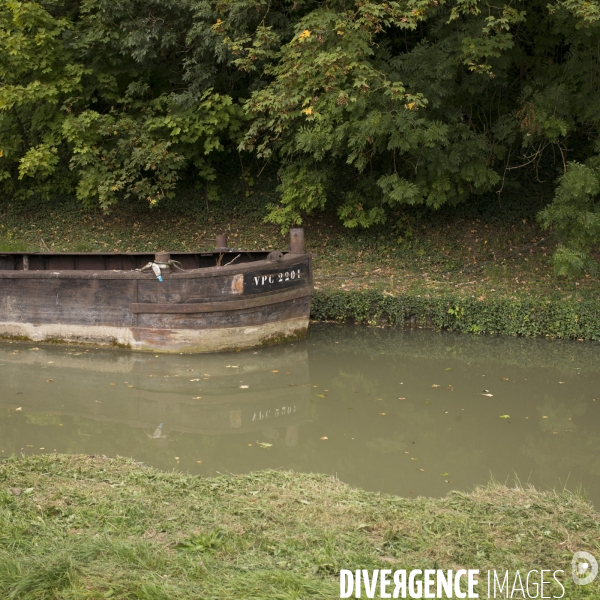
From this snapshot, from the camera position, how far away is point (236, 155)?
20.3 meters

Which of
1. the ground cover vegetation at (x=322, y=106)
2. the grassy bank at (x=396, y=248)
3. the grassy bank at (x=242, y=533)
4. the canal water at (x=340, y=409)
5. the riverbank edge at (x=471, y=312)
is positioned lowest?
the canal water at (x=340, y=409)

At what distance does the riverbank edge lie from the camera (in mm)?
12828

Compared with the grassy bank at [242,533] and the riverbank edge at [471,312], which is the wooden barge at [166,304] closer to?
the riverbank edge at [471,312]

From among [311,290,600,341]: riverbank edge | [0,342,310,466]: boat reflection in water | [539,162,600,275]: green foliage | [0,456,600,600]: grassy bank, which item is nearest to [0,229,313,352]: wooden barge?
[0,342,310,466]: boat reflection in water

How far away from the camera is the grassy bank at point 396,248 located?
1327 centimetres

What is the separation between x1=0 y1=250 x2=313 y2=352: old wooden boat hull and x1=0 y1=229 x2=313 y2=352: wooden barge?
15 millimetres

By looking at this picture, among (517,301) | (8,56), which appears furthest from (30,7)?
(517,301)

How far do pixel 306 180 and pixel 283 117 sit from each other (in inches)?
116

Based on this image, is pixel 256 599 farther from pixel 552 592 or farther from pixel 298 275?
pixel 298 275

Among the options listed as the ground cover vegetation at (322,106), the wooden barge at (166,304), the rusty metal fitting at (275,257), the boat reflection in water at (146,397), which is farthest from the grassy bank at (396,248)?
the boat reflection in water at (146,397)

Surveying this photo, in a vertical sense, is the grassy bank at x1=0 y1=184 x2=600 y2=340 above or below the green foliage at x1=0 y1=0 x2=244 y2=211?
below

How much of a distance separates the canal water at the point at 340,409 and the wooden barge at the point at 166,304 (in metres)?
0.29

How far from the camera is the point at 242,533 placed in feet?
16.8

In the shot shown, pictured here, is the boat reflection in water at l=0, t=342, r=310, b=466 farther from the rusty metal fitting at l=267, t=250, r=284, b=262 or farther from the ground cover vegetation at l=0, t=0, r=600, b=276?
the ground cover vegetation at l=0, t=0, r=600, b=276
